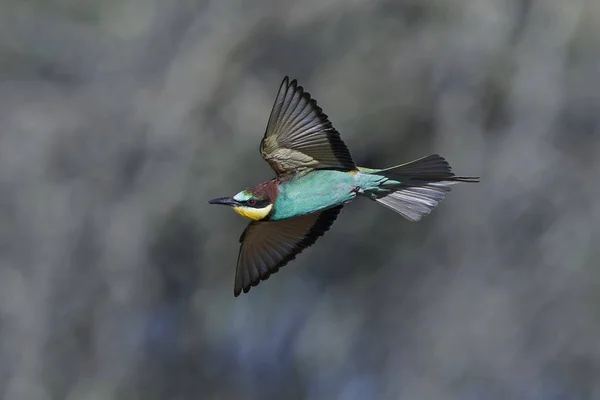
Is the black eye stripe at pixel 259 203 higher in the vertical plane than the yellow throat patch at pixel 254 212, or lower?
higher

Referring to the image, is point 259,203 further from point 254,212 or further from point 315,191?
point 315,191

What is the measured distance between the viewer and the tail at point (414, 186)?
6.75ft

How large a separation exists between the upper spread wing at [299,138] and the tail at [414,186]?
12 centimetres

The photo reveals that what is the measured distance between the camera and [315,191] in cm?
204

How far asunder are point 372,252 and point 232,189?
135 centimetres

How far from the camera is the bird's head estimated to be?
2.01 meters

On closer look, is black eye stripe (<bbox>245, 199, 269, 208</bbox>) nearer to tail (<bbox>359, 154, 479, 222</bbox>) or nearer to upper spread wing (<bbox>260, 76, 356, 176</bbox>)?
upper spread wing (<bbox>260, 76, 356, 176</bbox>)

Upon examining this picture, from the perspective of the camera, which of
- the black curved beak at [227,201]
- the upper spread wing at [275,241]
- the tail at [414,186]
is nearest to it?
the black curved beak at [227,201]

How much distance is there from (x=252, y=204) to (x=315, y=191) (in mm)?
150

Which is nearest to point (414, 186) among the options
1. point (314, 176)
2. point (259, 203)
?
point (314, 176)

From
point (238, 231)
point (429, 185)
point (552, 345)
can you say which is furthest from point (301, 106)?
point (552, 345)

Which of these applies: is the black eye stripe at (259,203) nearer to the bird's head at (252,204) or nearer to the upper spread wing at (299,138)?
the bird's head at (252,204)

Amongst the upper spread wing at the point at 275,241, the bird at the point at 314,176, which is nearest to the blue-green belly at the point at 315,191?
the bird at the point at 314,176

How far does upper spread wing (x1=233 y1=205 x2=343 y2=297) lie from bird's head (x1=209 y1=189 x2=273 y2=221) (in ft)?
0.73
